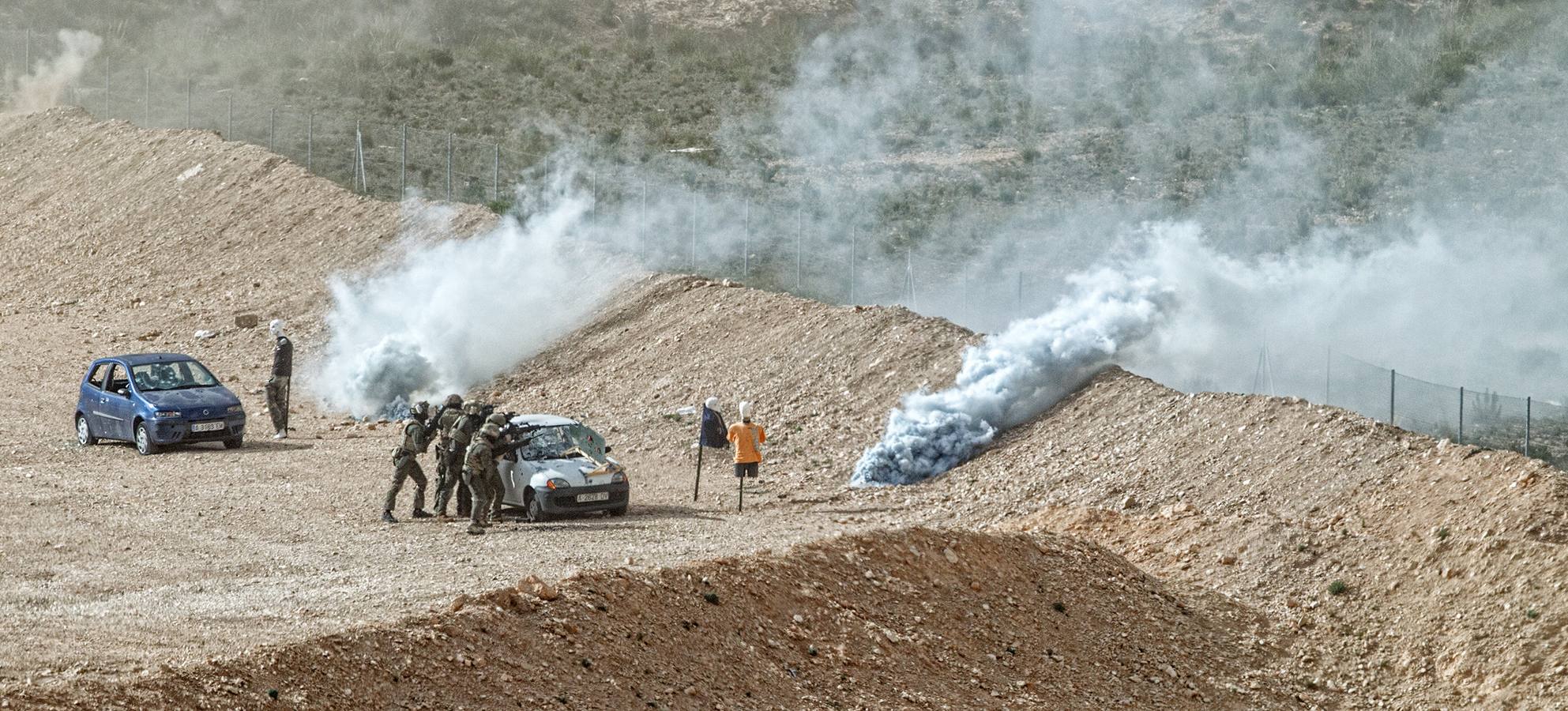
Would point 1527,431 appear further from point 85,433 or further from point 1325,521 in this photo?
point 85,433

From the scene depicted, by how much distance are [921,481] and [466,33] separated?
4724 cm

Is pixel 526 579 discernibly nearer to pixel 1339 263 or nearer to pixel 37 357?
pixel 37 357

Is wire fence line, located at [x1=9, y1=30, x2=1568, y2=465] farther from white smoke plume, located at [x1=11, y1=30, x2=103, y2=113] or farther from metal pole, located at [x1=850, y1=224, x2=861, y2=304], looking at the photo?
white smoke plume, located at [x1=11, y1=30, x2=103, y2=113]

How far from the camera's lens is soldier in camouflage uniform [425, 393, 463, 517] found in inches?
776

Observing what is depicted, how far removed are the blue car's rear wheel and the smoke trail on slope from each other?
1199cm

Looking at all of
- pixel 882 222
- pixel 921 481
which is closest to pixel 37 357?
pixel 921 481

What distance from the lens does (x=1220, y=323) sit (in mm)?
29406

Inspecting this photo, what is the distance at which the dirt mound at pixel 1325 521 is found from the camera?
54.2 ft

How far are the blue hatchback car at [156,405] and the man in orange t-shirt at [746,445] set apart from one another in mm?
8833

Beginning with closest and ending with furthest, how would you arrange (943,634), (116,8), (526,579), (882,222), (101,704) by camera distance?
1. (101,704)
2. (526,579)
3. (943,634)
4. (882,222)
5. (116,8)

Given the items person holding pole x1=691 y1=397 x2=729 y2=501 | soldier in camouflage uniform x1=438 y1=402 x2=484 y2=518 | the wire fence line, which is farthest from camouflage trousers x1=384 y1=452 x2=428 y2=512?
the wire fence line

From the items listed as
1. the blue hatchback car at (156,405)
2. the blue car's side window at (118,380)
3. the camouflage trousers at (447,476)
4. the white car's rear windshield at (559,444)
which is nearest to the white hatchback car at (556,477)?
the white car's rear windshield at (559,444)

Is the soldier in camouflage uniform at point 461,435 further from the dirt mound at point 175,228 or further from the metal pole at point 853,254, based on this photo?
the metal pole at point 853,254

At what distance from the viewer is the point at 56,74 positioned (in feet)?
174
